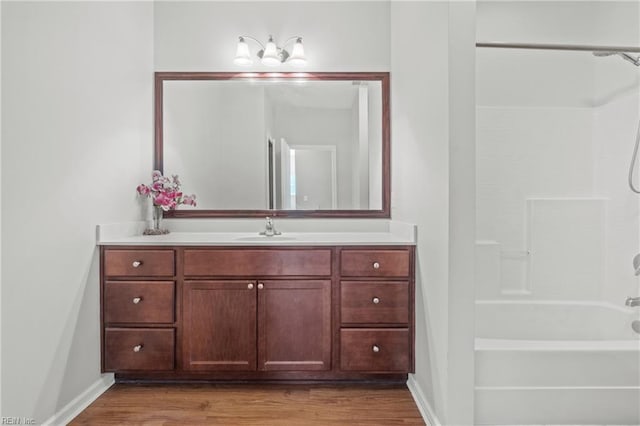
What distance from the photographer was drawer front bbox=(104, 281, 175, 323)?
6.66ft

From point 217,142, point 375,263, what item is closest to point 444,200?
point 375,263

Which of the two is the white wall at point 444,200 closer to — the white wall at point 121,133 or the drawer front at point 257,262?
the white wall at point 121,133

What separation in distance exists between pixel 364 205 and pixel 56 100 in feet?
6.01

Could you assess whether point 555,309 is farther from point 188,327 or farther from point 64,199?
point 64,199

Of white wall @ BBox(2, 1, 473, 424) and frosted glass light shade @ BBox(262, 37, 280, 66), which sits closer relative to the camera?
white wall @ BBox(2, 1, 473, 424)

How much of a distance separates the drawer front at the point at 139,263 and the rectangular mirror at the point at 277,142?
632 mm

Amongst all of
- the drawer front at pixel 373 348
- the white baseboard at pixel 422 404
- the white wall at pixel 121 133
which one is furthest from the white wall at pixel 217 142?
the white baseboard at pixel 422 404

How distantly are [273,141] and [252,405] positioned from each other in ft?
5.41

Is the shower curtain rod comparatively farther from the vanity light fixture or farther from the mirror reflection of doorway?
the vanity light fixture

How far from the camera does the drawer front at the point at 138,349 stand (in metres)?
2.02

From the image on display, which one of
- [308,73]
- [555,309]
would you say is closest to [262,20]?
[308,73]

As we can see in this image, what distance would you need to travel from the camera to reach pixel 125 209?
7.57 feet

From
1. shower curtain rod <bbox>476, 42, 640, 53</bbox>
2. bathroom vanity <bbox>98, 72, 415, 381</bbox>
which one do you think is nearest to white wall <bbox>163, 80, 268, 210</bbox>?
bathroom vanity <bbox>98, 72, 415, 381</bbox>

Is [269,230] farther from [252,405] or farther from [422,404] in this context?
[422,404]
